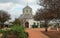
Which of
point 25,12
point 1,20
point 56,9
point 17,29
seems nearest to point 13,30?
point 17,29

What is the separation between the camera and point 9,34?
20.2 meters

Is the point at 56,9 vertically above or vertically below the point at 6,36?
above

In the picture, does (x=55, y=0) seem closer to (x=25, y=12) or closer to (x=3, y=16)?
(x=3, y=16)

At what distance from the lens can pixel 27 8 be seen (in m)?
103

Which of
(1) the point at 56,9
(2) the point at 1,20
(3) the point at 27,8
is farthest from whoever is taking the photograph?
(3) the point at 27,8

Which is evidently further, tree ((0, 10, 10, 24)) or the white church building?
the white church building

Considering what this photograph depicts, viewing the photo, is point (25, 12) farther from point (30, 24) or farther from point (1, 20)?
point (1, 20)

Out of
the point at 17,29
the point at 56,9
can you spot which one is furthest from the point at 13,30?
the point at 56,9

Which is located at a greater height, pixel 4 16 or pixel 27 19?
pixel 4 16

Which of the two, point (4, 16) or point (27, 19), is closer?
point (4, 16)

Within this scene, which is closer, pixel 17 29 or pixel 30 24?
pixel 17 29

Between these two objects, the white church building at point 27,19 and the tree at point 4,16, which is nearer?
the tree at point 4,16

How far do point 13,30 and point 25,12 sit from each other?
270 ft

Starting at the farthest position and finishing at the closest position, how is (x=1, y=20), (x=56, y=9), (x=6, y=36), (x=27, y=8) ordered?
1. (x=27, y=8)
2. (x=1, y=20)
3. (x=56, y=9)
4. (x=6, y=36)
